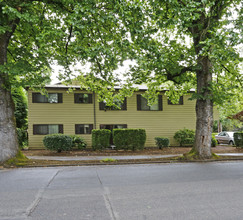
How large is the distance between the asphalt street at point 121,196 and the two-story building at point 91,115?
10.9 metres

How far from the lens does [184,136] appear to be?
19.4 m

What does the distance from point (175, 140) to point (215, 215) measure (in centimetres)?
1653

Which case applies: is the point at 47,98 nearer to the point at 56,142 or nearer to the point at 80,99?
the point at 80,99

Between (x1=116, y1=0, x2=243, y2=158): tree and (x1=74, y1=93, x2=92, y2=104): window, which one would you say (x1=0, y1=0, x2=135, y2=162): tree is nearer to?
(x1=116, y1=0, x2=243, y2=158): tree

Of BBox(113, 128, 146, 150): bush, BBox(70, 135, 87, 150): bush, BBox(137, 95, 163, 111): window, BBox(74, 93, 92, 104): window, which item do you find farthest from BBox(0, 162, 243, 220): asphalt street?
BBox(137, 95, 163, 111): window

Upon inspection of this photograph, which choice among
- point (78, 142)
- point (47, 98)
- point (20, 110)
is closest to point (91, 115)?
point (78, 142)

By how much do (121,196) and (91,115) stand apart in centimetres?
1437

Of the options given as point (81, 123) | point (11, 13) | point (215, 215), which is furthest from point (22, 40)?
point (215, 215)

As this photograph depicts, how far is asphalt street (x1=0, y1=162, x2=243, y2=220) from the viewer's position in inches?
157

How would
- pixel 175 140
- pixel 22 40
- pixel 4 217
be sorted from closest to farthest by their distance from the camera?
pixel 4 217, pixel 22 40, pixel 175 140

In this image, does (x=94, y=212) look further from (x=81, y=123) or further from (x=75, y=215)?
(x=81, y=123)

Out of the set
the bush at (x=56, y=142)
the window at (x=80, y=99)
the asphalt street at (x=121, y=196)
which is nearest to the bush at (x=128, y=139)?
the bush at (x=56, y=142)

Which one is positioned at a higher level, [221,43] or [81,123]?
[221,43]

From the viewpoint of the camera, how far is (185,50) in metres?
12.5
